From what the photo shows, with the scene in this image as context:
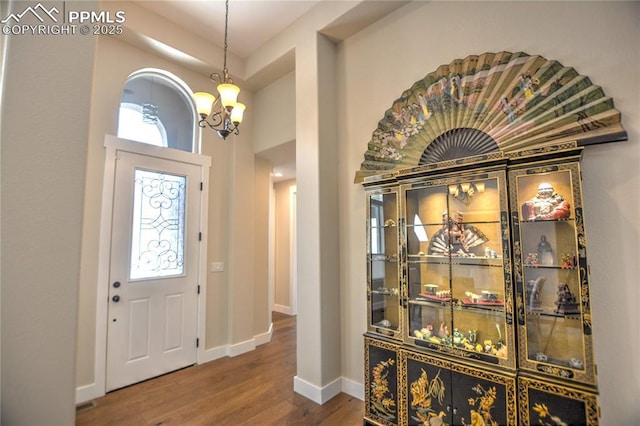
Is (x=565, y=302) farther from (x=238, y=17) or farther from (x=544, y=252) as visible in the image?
(x=238, y=17)

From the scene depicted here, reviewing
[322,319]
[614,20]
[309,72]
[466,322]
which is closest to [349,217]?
[322,319]

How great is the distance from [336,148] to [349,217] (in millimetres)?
796

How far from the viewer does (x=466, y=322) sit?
2.22m

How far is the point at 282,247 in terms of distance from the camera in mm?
6328

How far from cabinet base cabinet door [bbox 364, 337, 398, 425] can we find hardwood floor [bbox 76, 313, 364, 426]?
0.24m

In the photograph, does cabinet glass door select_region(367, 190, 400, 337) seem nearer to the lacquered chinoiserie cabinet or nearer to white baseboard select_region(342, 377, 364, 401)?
the lacquered chinoiserie cabinet

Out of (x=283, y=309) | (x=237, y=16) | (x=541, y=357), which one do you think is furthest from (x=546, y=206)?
(x=283, y=309)

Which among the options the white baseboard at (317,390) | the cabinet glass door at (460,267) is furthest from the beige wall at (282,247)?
the cabinet glass door at (460,267)

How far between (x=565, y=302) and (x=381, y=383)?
1.46 metres

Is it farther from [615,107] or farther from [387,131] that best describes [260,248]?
[615,107]

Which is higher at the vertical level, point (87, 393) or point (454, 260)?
point (454, 260)

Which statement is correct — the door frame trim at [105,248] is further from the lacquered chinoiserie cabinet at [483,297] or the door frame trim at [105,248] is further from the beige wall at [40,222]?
the lacquered chinoiserie cabinet at [483,297]
